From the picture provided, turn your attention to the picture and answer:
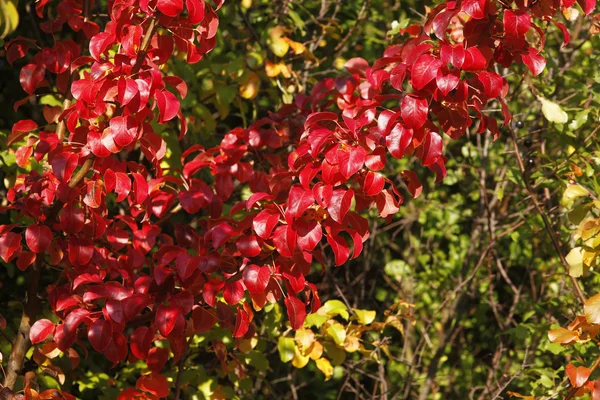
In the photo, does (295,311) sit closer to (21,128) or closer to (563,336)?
(563,336)

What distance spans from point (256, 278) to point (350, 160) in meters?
0.37

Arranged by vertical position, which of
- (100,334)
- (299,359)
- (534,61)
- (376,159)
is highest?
(534,61)

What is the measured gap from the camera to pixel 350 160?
163 centimetres

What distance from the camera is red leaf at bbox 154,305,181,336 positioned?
180 centimetres

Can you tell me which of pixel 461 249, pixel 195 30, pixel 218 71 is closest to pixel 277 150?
pixel 218 71

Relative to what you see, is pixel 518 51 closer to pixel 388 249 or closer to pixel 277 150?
pixel 277 150

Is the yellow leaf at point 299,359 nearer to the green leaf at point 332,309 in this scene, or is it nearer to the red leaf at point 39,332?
the green leaf at point 332,309

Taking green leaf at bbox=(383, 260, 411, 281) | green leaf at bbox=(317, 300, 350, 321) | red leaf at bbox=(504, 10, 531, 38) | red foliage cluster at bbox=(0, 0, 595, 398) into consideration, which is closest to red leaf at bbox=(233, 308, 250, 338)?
red foliage cluster at bbox=(0, 0, 595, 398)

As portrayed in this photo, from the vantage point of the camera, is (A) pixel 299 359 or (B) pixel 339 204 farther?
(A) pixel 299 359

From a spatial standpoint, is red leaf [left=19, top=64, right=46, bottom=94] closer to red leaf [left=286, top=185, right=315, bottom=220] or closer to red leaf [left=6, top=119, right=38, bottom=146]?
red leaf [left=6, top=119, right=38, bottom=146]

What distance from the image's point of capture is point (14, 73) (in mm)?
3125

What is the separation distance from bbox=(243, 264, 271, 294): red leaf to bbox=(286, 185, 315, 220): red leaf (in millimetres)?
183

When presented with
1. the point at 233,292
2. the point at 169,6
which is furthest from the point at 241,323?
the point at 169,6

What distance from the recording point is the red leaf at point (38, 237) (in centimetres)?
189
